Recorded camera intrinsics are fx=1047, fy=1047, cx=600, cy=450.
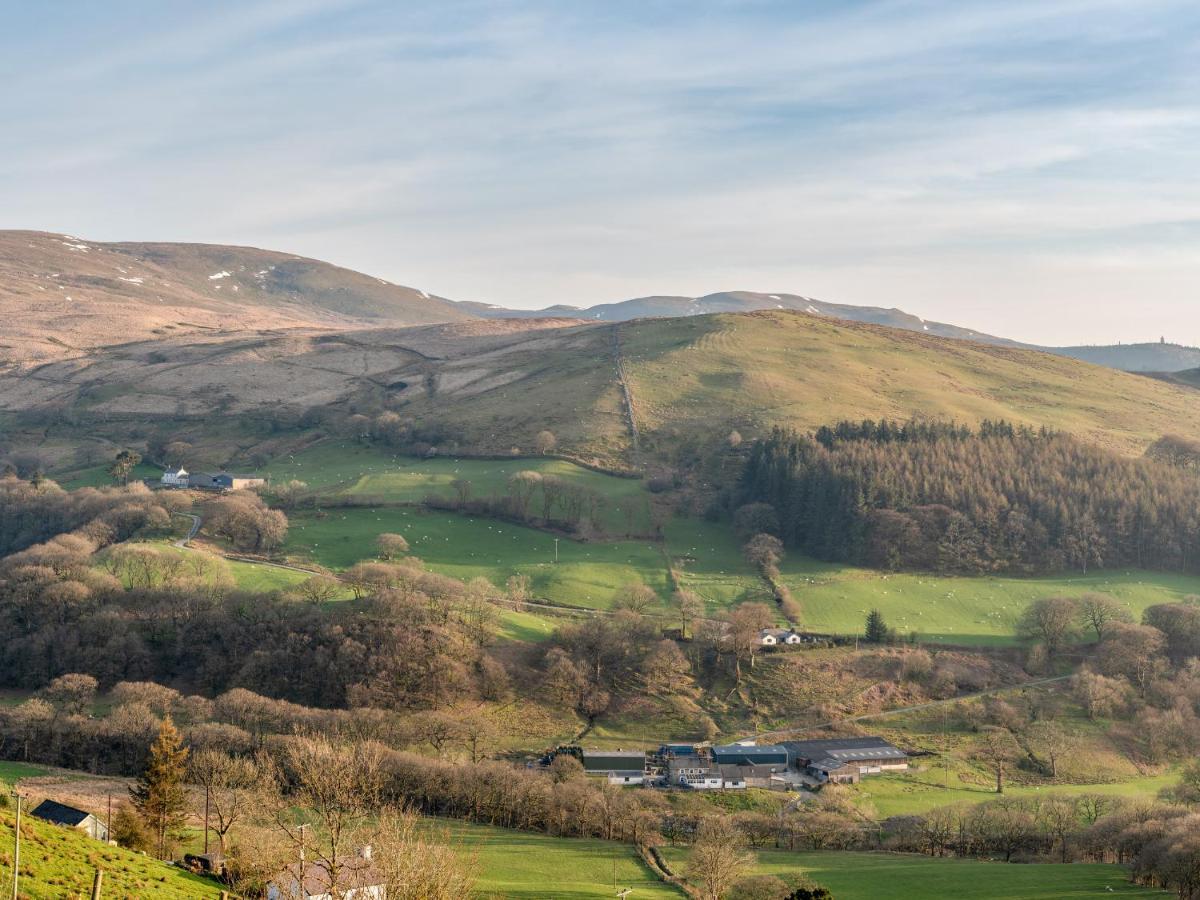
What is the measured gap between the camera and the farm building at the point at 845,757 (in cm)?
7094

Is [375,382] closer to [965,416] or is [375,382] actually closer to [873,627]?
[965,416]

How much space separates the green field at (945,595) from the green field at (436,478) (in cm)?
2058

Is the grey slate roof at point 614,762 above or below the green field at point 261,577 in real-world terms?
below

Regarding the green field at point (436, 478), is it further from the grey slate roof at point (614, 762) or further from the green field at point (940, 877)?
the green field at point (940, 877)

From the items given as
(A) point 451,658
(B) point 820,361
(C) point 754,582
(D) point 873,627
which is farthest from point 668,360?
(A) point 451,658

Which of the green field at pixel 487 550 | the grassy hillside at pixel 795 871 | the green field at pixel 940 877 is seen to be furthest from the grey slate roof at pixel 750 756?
the green field at pixel 487 550

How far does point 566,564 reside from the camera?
108562 mm

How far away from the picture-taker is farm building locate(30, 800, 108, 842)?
48.3m

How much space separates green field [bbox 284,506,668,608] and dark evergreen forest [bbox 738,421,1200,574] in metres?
22.5

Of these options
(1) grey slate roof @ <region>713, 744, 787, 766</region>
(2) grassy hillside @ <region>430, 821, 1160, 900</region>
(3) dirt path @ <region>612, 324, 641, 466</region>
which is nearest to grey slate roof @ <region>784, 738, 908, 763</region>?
(1) grey slate roof @ <region>713, 744, 787, 766</region>

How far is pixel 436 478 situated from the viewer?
441 ft

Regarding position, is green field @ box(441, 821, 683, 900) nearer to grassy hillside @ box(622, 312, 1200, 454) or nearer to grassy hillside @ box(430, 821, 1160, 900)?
grassy hillside @ box(430, 821, 1160, 900)

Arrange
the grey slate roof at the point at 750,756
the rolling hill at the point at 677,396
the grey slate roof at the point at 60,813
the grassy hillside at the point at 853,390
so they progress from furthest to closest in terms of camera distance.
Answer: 1. the grassy hillside at the point at 853,390
2. the rolling hill at the point at 677,396
3. the grey slate roof at the point at 750,756
4. the grey slate roof at the point at 60,813

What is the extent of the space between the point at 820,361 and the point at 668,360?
26.5 meters
